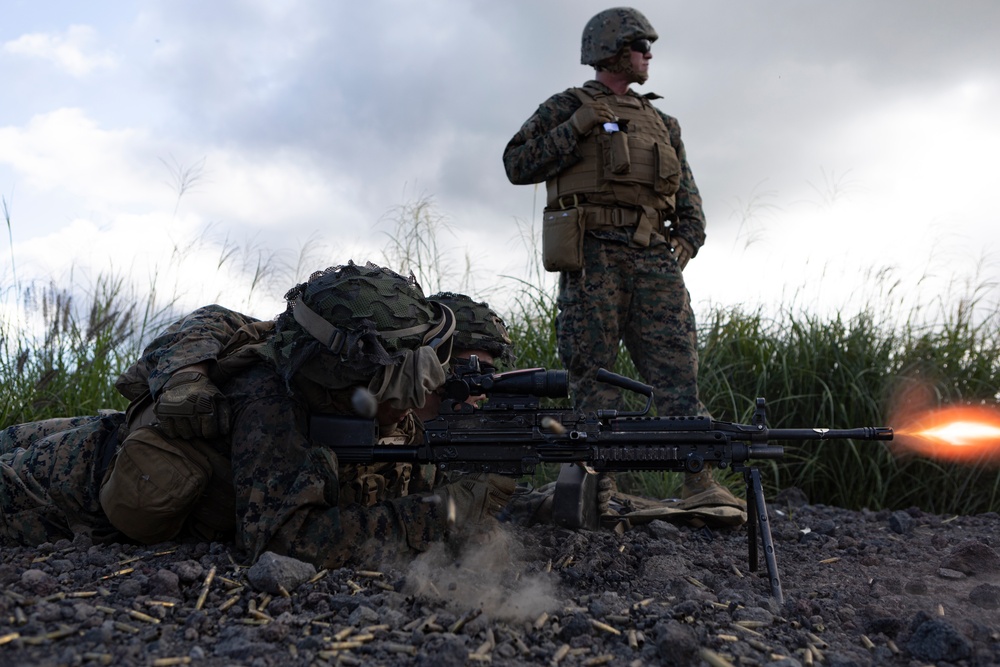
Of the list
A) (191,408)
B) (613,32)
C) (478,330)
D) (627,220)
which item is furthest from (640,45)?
(191,408)

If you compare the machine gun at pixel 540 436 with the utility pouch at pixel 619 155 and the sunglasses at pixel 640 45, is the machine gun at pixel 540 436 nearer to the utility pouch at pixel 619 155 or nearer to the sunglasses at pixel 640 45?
the utility pouch at pixel 619 155

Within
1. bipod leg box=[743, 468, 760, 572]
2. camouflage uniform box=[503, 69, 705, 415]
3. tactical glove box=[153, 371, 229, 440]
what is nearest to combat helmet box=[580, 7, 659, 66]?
camouflage uniform box=[503, 69, 705, 415]

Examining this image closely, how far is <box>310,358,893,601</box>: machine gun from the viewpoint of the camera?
139 inches

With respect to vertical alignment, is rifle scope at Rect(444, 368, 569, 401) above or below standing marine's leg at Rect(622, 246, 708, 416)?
below

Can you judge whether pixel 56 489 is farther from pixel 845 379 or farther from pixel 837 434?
pixel 845 379

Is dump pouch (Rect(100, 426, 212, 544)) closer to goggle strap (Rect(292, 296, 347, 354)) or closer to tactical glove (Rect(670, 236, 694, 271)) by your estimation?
goggle strap (Rect(292, 296, 347, 354))

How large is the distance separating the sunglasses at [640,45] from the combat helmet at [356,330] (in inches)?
124

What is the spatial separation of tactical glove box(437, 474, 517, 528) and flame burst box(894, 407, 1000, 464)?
4.40m

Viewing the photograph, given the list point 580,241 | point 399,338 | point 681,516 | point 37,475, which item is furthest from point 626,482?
point 37,475

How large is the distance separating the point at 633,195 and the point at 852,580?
9.40 ft

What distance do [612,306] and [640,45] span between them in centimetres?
180

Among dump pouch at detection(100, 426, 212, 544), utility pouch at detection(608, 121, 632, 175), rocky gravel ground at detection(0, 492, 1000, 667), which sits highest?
utility pouch at detection(608, 121, 632, 175)

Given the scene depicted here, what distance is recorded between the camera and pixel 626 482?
6.21 metres

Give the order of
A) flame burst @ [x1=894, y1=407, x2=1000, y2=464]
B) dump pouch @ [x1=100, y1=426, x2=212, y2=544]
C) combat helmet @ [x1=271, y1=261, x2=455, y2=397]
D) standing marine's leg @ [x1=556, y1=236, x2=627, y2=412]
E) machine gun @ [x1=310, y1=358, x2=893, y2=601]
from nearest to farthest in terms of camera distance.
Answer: combat helmet @ [x1=271, y1=261, x2=455, y2=397] → dump pouch @ [x1=100, y1=426, x2=212, y2=544] → machine gun @ [x1=310, y1=358, x2=893, y2=601] → standing marine's leg @ [x1=556, y1=236, x2=627, y2=412] → flame burst @ [x1=894, y1=407, x2=1000, y2=464]
